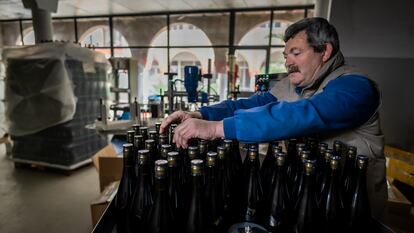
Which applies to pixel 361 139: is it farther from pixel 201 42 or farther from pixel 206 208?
pixel 201 42

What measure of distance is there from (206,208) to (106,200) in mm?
1288

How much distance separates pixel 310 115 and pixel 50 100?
10.6 feet

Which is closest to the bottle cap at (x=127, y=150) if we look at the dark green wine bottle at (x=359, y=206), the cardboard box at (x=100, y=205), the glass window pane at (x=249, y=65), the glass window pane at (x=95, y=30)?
the dark green wine bottle at (x=359, y=206)

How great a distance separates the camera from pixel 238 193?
2.83 ft

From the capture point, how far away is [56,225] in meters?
2.18

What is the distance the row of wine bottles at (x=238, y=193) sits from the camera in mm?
671

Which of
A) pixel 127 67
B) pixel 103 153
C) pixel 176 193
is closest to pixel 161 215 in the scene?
pixel 176 193

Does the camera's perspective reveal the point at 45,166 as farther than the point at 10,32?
No

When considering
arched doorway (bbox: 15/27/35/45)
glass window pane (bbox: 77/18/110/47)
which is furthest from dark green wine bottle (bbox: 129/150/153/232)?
arched doorway (bbox: 15/27/35/45)

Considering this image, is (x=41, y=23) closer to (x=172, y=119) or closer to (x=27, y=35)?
(x=172, y=119)

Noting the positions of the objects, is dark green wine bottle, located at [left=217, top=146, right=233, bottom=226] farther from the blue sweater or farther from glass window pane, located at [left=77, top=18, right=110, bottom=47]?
glass window pane, located at [left=77, top=18, right=110, bottom=47]

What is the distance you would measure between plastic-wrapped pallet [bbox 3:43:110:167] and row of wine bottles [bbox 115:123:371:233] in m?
2.69

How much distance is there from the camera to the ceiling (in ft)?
15.5

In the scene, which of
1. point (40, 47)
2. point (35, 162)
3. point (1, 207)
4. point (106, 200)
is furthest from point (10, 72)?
point (106, 200)
